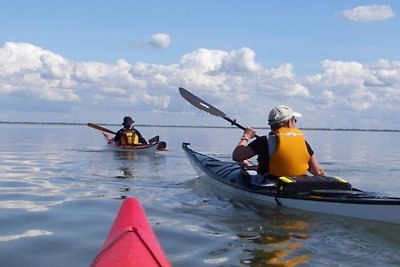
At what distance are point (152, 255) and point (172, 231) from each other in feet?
11.5

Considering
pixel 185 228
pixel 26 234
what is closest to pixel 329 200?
pixel 185 228

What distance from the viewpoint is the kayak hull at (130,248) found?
117 inches

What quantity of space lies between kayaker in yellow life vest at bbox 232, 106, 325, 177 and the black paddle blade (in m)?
3.76

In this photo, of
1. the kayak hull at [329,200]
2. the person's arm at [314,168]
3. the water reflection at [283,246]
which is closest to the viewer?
the water reflection at [283,246]

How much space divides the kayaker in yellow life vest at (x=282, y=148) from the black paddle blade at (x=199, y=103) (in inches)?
148

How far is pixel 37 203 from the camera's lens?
842cm

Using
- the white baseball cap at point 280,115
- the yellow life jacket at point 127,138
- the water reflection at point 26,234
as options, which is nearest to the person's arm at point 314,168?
the white baseball cap at point 280,115

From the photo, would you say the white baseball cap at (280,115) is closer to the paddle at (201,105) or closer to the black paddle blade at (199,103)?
the paddle at (201,105)

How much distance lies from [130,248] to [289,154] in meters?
5.36

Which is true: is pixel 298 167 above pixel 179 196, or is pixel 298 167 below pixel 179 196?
above

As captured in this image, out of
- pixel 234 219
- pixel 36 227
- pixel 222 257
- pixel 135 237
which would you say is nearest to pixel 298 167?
pixel 234 219

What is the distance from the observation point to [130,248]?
3.07 metres

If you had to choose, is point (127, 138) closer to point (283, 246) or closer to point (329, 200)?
point (329, 200)

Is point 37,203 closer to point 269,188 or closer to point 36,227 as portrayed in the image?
point 36,227
